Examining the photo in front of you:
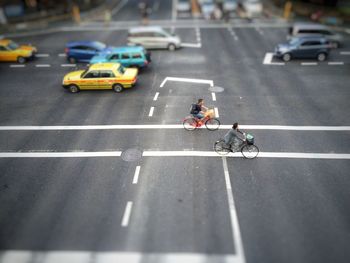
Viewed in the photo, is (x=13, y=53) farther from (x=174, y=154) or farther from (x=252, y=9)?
(x=252, y=9)

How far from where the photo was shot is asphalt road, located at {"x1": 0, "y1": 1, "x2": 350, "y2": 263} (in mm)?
9889

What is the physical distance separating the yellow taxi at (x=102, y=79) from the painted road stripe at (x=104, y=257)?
11968 millimetres

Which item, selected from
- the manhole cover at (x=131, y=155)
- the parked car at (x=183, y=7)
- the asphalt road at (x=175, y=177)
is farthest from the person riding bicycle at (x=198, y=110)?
the parked car at (x=183, y=7)

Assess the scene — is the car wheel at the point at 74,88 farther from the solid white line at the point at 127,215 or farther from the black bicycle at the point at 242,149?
the solid white line at the point at 127,215

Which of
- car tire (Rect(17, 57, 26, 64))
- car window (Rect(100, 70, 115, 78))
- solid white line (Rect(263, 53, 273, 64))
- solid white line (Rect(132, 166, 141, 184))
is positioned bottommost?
car tire (Rect(17, 57, 26, 64))

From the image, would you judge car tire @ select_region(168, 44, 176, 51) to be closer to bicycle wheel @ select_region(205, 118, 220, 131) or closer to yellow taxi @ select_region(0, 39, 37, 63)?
yellow taxi @ select_region(0, 39, 37, 63)

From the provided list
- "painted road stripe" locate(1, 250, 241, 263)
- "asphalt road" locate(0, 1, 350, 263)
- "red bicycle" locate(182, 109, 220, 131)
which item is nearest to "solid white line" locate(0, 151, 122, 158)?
"asphalt road" locate(0, 1, 350, 263)

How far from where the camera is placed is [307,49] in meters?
23.0

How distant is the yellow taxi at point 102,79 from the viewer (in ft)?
62.8

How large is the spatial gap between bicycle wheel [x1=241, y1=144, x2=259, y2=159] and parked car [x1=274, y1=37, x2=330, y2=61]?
1309 centimetres

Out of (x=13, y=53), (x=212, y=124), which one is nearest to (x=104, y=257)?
(x=212, y=124)

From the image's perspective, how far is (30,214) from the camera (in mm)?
11141

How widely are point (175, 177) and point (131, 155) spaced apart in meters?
2.64

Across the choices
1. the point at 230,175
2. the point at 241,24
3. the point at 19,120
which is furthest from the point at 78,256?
the point at 241,24
